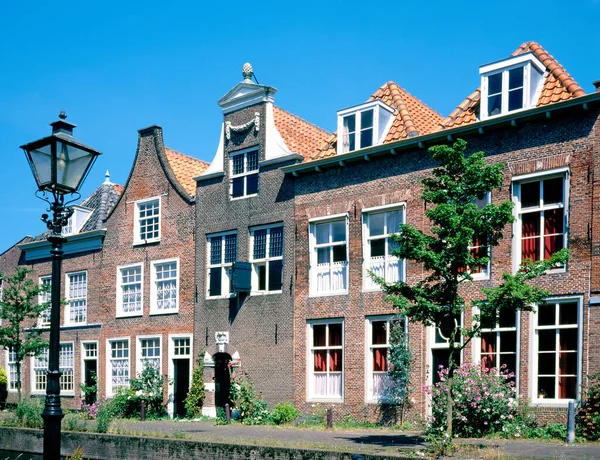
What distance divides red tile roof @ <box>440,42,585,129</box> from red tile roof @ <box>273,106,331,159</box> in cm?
574

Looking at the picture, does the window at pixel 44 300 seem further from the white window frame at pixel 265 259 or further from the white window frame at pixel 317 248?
the white window frame at pixel 317 248

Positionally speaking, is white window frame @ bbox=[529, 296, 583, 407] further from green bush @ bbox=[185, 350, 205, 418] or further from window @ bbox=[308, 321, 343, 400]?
green bush @ bbox=[185, 350, 205, 418]

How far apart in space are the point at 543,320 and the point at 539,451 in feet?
15.4

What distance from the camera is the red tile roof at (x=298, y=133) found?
25764mm

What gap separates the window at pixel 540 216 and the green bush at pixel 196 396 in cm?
1196

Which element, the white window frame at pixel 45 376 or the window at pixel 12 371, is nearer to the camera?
the white window frame at pixel 45 376

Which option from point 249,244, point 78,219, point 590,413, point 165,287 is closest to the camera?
point 590,413

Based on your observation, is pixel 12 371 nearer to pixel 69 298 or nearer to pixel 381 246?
pixel 69 298

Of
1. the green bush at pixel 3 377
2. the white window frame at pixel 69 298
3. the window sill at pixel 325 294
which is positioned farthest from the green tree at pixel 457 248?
the green bush at pixel 3 377

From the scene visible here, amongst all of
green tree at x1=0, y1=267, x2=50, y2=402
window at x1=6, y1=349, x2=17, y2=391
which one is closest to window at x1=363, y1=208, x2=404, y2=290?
green tree at x1=0, y1=267, x2=50, y2=402

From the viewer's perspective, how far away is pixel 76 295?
1266 inches

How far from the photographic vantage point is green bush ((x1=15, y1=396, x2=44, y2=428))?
23.0 m

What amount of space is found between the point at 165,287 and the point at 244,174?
18.5 ft

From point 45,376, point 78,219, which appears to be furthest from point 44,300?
point 78,219
